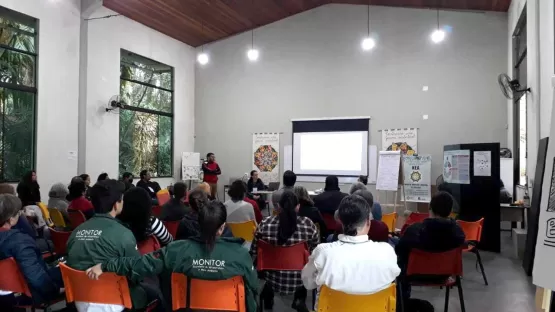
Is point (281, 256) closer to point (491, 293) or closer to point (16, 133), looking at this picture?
point (491, 293)

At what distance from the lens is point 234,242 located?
2168mm

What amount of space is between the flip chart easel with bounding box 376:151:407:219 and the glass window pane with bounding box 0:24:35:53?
6.91m

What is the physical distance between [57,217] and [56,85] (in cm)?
405

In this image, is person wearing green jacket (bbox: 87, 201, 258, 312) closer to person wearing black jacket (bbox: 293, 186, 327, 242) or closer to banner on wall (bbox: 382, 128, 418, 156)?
person wearing black jacket (bbox: 293, 186, 327, 242)

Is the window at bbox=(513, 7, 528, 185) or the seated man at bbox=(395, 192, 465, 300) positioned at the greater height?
the window at bbox=(513, 7, 528, 185)

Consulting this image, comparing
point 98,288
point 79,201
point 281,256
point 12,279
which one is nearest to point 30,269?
point 12,279

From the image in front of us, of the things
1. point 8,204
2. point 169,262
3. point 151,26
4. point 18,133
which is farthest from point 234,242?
point 151,26

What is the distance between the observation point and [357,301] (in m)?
2.04

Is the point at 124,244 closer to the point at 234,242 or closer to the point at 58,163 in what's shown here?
the point at 234,242

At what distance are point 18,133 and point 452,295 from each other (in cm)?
708

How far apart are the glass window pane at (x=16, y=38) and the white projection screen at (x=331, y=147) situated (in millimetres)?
5635

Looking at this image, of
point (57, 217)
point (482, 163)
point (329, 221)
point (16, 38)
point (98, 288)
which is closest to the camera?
point (98, 288)

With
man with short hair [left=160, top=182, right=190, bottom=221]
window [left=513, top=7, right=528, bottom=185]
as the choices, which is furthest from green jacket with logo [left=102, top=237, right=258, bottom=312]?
window [left=513, top=7, right=528, bottom=185]

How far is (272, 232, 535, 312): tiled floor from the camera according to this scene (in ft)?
12.3
